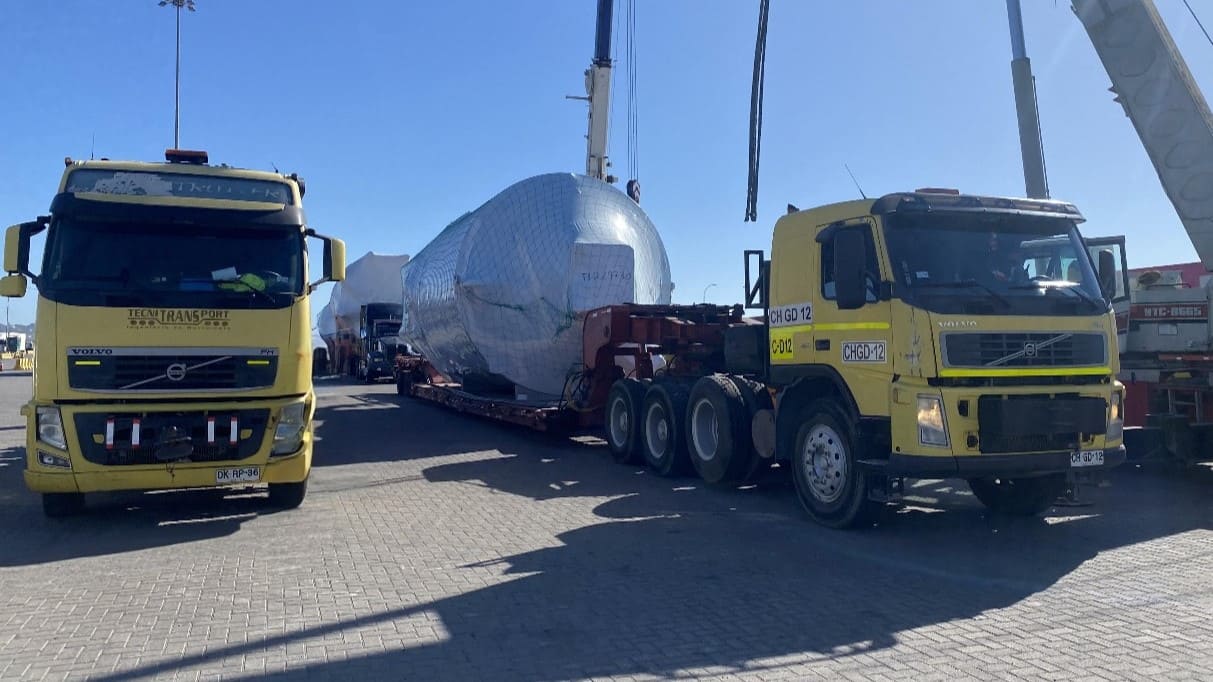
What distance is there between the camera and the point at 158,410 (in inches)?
328

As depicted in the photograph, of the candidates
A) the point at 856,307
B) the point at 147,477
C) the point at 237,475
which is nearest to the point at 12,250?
the point at 147,477

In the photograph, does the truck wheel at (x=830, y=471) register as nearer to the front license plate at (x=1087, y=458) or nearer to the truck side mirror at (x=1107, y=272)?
the front license plate at (x=1087, y=458)

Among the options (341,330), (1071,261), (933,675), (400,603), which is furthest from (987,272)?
(341,330)

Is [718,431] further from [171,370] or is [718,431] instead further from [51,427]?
[51,427]

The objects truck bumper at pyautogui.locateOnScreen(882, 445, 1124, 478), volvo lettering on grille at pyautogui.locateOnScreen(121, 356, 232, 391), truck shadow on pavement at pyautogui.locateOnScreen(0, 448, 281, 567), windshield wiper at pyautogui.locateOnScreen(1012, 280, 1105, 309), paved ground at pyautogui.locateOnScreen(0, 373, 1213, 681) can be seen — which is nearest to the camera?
paved ground at pyautogui.locateOnScreen(0, 373, 1213, 681)

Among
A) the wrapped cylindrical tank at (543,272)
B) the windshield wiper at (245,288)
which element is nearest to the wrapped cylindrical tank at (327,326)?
the wrapped cylindrical tank at (543,272)

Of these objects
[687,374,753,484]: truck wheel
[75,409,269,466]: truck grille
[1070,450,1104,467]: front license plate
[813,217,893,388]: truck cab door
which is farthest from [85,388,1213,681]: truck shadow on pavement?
[75,409,269,466]: truck grille

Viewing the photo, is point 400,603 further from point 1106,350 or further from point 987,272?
point 1106,350

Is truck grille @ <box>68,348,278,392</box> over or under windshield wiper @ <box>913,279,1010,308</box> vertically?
under

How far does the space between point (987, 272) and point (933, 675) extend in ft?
13.0

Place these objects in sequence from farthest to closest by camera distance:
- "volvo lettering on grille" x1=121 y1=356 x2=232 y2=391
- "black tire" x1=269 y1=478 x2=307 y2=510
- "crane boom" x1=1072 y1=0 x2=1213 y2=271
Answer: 1. "crane boom" x1=1072 y1=0 x2=1213 y2=271
2. "black tire" x1=269 y1=478 x2=307 y2=510
3. "volvo lettering on grille" x1=121 y1=356 x2=232 y2=391

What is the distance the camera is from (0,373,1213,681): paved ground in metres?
5.01

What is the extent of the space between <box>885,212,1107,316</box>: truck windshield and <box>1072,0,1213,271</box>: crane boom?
4.35 meters

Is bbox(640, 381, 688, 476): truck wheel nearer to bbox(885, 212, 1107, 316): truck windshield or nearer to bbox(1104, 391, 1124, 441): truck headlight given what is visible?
bbox(885, 212, 1107, 316): truck windshield
